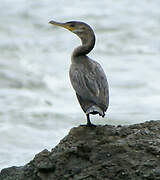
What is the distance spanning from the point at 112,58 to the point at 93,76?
11.8m

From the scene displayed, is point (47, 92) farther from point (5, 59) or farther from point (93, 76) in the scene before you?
point (93, 76)

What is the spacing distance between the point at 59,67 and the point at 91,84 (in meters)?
10.9

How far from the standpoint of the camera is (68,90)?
56.9 feet

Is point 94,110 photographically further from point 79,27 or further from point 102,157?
point 79,27

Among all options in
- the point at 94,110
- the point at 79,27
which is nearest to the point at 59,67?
the point at 79,27

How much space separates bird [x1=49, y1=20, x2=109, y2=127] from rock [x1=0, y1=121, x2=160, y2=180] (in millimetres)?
282

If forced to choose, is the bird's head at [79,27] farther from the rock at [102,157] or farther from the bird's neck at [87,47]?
the rock at [102,157]

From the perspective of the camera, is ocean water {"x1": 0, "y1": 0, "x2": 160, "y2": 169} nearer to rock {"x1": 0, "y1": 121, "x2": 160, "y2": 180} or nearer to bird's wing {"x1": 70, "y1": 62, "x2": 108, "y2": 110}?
bird's wing {"x1": 70, "y1": 62, "x2": 108, "y2": 110}

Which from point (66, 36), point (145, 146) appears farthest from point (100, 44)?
point (145, 146)

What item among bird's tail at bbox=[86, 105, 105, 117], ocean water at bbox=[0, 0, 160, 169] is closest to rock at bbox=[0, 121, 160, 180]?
bird's tail at bbox=[86, 105, 105, 117]

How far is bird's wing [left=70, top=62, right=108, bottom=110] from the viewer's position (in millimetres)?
7984

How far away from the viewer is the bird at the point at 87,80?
7957mm

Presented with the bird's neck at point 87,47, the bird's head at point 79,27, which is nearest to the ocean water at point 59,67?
the bird's head at point 79,27

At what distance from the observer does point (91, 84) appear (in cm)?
816
